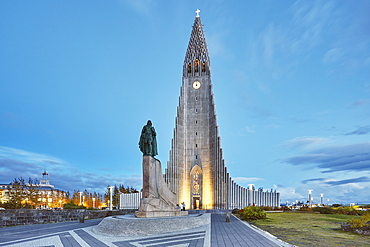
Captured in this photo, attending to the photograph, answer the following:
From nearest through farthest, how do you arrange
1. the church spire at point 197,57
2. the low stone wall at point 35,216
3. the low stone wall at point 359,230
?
the low stone wall at point 359,230 → the low stone wall at point 35,216 → the church spire at point 197,57

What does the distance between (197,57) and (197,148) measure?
1674 cm

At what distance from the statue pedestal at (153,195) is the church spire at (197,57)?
3362cm

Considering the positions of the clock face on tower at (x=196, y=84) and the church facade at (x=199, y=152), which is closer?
the church facade at (x=199, y=152)

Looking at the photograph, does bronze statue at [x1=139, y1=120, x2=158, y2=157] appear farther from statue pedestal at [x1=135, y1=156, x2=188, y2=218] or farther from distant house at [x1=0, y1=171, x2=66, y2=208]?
distant house at [x1=0, y1=171, x2=66, y2=208]

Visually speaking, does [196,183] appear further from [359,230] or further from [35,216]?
[359,230]

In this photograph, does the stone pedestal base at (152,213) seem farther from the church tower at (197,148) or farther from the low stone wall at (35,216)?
the church tower at (197,148)

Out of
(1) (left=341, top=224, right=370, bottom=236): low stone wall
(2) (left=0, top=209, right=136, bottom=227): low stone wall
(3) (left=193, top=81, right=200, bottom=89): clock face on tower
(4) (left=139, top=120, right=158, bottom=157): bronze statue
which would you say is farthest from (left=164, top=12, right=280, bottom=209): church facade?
(1) (left=341, top=224, right=370, bottom=236): low stone wall

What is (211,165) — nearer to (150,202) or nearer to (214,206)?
(214,206)

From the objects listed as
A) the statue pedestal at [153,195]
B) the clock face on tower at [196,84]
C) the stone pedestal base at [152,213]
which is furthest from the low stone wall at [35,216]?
the clock face on tower at [196,84]

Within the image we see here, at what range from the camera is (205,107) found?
149 feet

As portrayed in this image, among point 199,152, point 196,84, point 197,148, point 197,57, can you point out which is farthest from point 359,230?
point 197,57

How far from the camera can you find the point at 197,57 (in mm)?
47531

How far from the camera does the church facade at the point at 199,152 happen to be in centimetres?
4194

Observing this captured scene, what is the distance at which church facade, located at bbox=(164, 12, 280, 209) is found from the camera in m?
41.9
